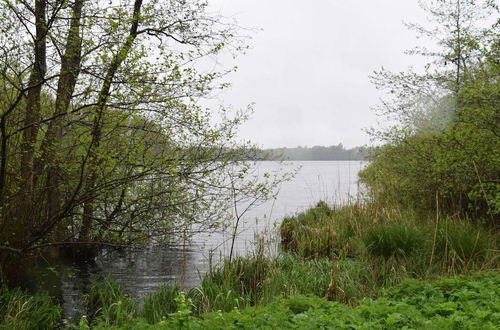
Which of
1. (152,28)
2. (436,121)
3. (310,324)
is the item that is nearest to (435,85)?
(436,121)

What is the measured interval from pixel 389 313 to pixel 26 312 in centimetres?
498

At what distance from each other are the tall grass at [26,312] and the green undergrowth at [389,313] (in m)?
2.15

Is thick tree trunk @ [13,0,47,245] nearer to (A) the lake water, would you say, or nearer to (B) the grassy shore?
(A) the lake water

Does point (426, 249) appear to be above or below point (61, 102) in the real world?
below

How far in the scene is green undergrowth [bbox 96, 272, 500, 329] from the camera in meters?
4.18

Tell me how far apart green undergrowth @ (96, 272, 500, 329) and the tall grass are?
7.05ft

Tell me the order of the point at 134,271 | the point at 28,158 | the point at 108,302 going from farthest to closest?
1. the point at 134,271
2. the point at 108,302
3. the point at 28,158

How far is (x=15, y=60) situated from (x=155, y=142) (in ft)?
9.13

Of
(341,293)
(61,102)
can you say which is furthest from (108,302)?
(341,293)

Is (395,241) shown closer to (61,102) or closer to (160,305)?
(160,305)

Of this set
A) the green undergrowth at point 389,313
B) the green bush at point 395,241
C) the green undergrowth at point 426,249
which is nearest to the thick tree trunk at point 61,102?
the green undergrowth at point 389,313

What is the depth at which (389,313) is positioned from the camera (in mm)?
4668

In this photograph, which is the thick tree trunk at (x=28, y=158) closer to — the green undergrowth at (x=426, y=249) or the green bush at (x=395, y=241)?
the green undergrowth at (x=426, y=249)

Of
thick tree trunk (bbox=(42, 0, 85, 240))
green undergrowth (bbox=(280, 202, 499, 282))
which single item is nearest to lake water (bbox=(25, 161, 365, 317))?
thick tree trunk (bbox=(42, 0, 85, 240))
